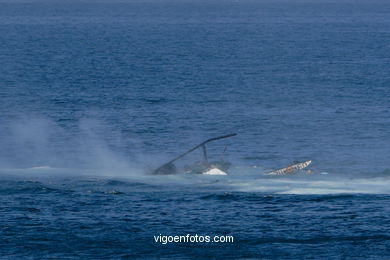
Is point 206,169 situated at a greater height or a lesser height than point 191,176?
greater

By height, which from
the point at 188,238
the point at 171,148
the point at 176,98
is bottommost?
the point at 188,238

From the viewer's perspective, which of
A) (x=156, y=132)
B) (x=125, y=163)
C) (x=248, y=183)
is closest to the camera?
(x=248, y=183)

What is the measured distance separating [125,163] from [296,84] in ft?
271

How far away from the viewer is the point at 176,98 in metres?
165

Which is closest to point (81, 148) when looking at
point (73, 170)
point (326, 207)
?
point (73, 170)

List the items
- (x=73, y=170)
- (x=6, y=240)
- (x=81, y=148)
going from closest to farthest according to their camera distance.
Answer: (x=6, y=240), (x=73, y=170), (x=81, y=148)

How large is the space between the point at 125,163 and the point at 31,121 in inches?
1477

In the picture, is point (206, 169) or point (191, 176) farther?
point (206, 169)

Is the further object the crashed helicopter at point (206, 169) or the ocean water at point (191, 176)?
the crashed helicopter at point (206, 169)

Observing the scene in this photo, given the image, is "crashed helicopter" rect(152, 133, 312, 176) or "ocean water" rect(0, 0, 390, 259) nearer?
"ocean water" rect(0, 0, 390, 259)

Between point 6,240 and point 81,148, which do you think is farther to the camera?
point 81,148

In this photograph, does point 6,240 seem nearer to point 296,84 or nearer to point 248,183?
point 248,183

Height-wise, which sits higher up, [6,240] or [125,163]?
[125,163]

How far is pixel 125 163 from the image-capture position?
108812 mm
